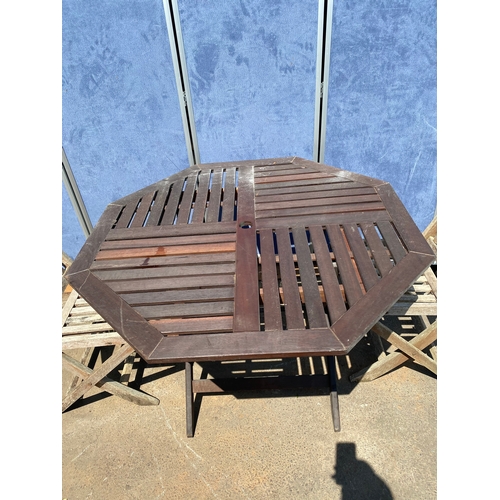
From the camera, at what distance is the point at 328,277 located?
1.78 meters

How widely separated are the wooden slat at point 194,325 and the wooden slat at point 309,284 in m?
0.37

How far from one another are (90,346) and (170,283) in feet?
3.80

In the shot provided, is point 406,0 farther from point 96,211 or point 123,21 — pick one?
point 96,211

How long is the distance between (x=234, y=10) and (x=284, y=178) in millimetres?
1484

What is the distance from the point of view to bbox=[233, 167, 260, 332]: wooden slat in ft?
5.13

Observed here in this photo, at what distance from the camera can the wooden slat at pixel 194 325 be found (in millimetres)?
1533

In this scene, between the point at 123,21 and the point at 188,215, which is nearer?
the point at 188,215

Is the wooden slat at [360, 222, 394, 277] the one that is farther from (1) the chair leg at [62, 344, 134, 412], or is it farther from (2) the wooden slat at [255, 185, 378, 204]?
(1) the chair leg at [62, 344, 134, 412]

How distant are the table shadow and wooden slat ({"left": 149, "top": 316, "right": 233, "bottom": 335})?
1527 millimetres

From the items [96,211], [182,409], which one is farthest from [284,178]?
[96,211]

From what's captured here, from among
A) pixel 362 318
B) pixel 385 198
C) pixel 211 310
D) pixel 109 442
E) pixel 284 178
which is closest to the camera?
pixel 362 318

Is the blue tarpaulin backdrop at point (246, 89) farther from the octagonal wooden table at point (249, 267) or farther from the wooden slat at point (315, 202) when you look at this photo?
the wooden slat at point (315, 202)

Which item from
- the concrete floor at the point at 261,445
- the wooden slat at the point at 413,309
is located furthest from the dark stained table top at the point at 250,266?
the concrete floor at the point at 261,445

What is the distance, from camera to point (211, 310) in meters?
1.63
